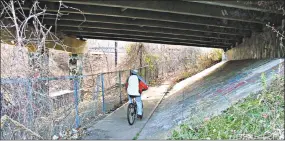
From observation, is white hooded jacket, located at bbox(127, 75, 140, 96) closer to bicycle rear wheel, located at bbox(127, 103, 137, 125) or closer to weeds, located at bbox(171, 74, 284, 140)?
bicycle rear wheel, located at bbox(127, 103, 137, 125)

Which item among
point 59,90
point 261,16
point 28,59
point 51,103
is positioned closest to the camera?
point 28,59

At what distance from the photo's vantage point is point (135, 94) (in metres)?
8.93

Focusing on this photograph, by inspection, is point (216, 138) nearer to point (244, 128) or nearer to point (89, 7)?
point (244, 128)

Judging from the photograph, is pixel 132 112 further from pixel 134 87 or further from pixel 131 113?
pixel 134 87

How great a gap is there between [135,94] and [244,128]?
4.42 metres

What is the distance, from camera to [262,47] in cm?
1419

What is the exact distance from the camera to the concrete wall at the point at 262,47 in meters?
12.2

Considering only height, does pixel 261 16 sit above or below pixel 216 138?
above

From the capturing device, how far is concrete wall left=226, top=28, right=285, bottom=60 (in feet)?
40.0

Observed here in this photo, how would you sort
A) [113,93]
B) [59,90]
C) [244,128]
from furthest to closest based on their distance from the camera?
[113,93], [59,90], [244,128]

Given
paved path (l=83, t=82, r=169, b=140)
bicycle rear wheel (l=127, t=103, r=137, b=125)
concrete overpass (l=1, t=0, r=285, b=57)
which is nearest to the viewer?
paved path (l=83, t=82, r=169, b=140)

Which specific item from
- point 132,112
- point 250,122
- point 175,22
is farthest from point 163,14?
point 250,122

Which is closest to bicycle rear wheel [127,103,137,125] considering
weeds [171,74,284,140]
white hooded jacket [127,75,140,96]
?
white hooded jacket [127,75,140,96]

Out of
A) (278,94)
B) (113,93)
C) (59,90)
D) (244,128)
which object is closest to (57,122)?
(59,90)
